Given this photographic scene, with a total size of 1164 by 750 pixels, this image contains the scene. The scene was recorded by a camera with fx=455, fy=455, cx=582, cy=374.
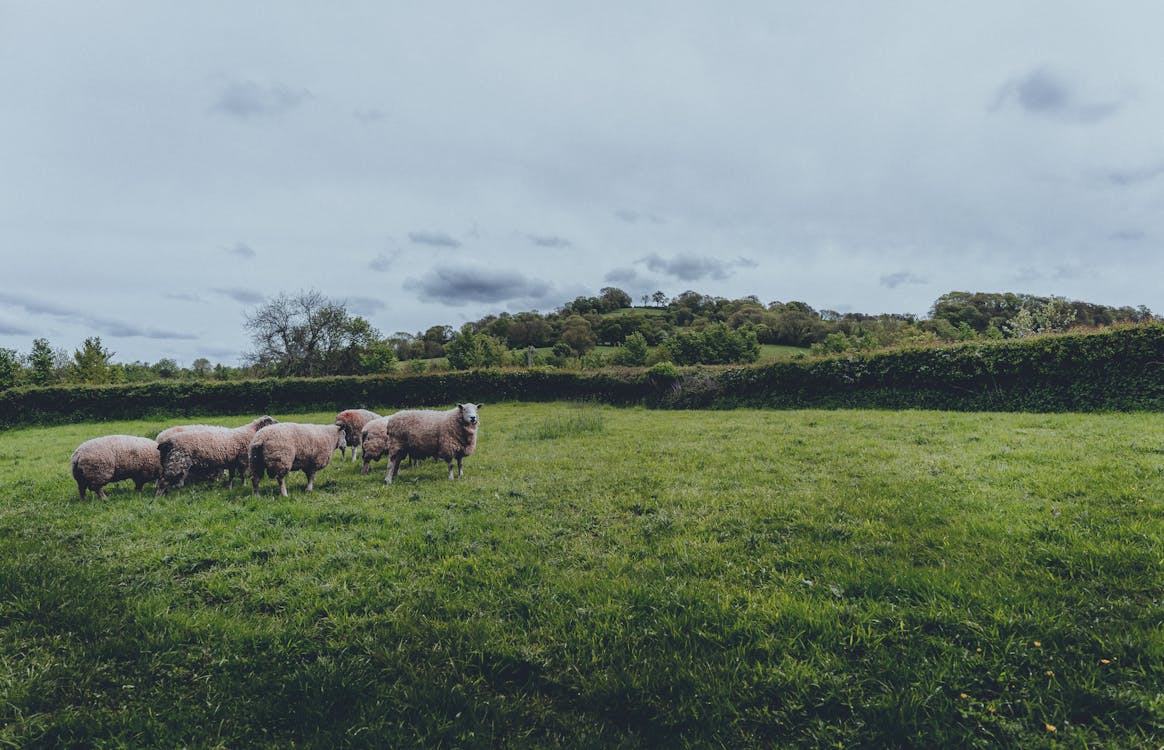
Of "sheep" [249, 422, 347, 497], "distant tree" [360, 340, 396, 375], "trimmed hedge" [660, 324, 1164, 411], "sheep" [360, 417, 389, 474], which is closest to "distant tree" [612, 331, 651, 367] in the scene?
"distant tree" [360, 340, 396, 375]

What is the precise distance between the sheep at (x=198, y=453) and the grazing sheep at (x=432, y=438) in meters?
3.19

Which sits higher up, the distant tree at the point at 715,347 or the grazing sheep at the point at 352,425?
the distant tree at the point at 715,347

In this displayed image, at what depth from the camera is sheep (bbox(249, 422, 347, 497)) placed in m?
8.94

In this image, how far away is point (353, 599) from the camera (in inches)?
184

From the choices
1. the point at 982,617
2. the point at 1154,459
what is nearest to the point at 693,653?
the point at 982,617

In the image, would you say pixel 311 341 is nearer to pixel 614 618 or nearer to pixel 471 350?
pixel 471 350

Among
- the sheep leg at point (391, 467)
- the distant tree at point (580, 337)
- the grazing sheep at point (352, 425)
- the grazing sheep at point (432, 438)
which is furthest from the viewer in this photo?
the distant tree at point (580, 337)

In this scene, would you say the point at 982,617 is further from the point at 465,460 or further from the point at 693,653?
the point at 465,460

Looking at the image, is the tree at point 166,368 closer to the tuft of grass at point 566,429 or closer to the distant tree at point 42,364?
the distant tree at point 42,364

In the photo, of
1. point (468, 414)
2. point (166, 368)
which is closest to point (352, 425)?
point (468, 414)

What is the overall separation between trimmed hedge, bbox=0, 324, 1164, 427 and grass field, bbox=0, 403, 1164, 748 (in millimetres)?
11135

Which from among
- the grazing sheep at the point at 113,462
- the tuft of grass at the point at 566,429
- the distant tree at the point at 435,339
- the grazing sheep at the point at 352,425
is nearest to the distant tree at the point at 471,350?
the distant tree at the point at 435,339

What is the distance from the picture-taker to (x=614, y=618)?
422 centimetres

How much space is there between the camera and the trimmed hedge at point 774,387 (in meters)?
15.7
